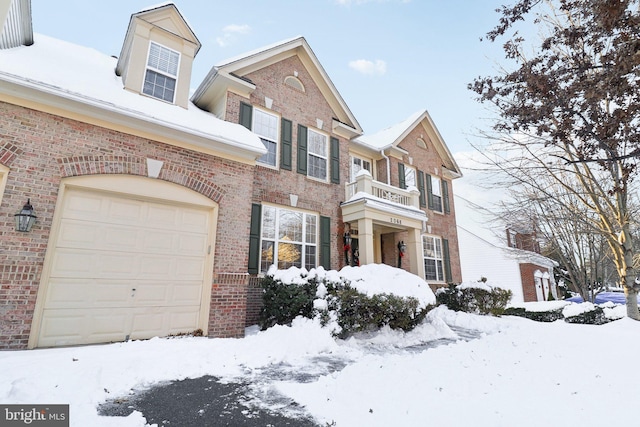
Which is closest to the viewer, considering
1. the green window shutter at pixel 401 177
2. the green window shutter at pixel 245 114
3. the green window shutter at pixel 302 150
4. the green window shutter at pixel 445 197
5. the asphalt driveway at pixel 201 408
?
the asphalt driveway at pixel 201 408

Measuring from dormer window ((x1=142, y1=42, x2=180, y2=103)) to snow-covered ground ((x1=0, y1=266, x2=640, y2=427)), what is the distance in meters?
6.12

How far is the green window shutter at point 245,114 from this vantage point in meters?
9.99

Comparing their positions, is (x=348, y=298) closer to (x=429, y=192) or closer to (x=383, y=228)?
(x=383, y=228)

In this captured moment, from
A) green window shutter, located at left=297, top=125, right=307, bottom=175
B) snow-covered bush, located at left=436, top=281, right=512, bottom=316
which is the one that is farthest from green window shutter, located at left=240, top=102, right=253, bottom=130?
snow-covered bush, located at left=436, top=281, right=512, bottom=316

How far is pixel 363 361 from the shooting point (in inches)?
212

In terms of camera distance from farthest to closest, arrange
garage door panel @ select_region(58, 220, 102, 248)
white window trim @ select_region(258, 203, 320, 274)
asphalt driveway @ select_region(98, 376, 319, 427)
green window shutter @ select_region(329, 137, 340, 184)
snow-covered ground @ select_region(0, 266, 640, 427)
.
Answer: green window shutter @ select_region(329, 137, 340, 184), white window trim @ select_region(258, 203, 320, 274), garage door panel @ select_region(58, 220, 102, 248), snow-covered ground @ select_region(0, 266, 640, 427), asphalt driveway @ select_region(98, 376, 319, 427)

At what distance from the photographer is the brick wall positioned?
16.7 ft

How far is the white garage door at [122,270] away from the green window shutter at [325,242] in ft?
14.7

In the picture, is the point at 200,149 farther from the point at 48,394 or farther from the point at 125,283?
the point at 48,394

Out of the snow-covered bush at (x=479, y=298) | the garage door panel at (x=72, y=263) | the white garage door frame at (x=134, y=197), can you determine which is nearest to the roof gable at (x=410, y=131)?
the snow-covered bush at (x=479, y=298)

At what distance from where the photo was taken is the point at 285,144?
10852mm

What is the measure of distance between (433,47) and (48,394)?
993cm

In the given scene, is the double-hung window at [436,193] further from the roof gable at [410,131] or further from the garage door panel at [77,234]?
the garage door panel at [77,234]

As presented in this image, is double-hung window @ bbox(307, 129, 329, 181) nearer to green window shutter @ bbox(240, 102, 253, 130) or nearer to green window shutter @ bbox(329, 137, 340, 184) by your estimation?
green window shutter @ bbox(329, 137, 340, 184)
